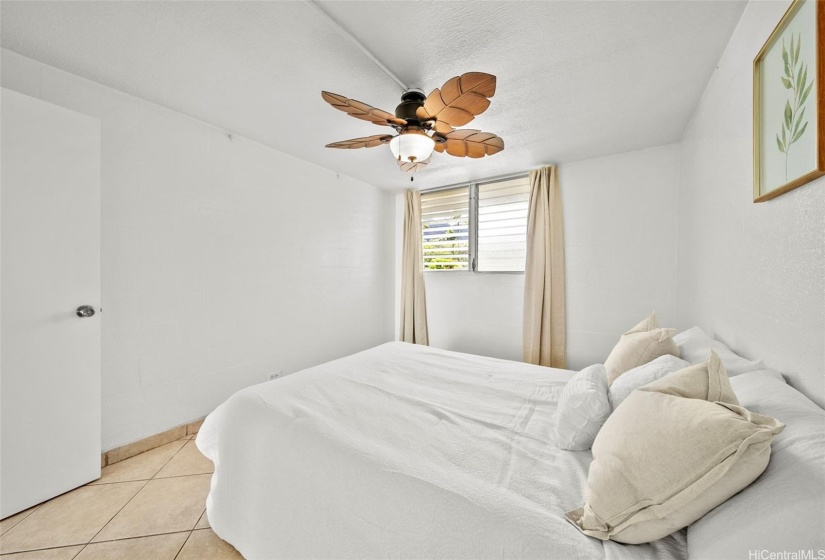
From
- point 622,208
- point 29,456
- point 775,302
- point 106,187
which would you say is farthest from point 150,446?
point 622,208

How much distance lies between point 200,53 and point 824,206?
2.67 metres

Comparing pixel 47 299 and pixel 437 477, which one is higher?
pixel 47 299

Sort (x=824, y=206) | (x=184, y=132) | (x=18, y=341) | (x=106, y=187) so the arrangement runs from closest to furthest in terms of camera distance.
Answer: (x=824, y=206) → (x=18, y=341) → (x=106, y=187) → (x=184, y=132)

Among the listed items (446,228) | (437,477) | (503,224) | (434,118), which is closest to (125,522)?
(437,477)

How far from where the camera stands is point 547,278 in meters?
3.19

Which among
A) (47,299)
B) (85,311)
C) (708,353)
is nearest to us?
(708,353)

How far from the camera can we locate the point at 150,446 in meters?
2.22

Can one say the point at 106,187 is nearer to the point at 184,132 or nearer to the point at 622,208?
the point at 184,132

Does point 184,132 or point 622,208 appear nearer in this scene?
point 184,132

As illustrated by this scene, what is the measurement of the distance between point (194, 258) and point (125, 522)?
1689 mm

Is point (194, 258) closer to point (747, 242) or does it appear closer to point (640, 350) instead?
point (640, 350)

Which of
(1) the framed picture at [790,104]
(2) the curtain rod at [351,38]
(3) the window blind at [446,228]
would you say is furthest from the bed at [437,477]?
(3) the window blind at [446,228]

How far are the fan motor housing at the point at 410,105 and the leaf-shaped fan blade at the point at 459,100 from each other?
0.25 ft

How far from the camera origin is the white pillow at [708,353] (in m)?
1.16
